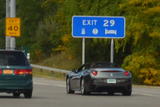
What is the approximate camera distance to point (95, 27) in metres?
43.4

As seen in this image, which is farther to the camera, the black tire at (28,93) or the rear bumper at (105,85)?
the rear bumper at (105,85)

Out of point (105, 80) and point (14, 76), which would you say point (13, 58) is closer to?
point (14, 76)

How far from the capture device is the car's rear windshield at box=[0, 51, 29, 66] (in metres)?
27.0

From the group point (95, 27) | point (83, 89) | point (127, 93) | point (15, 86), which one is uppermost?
point (95, 27)

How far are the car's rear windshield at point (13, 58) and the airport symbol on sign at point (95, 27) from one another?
52.1 feet

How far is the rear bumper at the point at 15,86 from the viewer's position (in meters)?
26.7

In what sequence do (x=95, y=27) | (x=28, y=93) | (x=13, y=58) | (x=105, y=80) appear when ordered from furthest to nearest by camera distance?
(x=95, y=27) → (x=105, y=80) → (x=28, y=93) → (x=13, y=58)

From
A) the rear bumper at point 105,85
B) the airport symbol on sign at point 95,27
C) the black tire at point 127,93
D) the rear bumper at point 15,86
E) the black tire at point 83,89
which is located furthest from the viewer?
the airport symbol on sign at point 95,27

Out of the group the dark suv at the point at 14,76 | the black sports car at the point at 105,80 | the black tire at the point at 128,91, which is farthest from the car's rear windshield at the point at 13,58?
the black tire at the point at 128,91

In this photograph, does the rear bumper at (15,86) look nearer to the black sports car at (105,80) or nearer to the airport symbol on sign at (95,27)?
the black sports car at (105,80)

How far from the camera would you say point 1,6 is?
86.8 m

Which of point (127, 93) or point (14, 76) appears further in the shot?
point (127, 93)

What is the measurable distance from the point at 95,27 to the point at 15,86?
17.1 m

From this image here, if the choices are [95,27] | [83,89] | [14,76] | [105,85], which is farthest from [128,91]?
[95,27]
